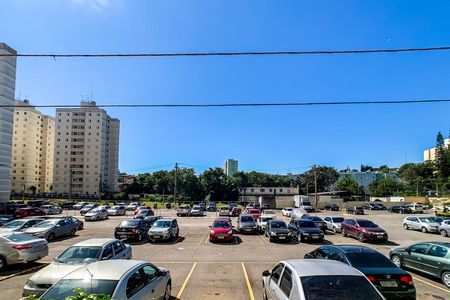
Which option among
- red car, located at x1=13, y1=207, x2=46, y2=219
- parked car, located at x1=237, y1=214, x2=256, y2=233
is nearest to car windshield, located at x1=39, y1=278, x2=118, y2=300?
parked car, located at x1=237, y1=214, x2=256, y2=233

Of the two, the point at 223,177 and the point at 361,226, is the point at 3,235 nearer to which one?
the point at 361,226

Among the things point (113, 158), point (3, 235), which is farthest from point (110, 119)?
point (3, 235)

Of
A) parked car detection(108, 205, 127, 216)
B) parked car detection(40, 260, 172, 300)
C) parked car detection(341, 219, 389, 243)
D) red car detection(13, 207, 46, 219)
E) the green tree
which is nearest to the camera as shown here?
parked car detection(40, 260, 172, 300)

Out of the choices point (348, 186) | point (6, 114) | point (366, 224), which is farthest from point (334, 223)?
point (348, 186)

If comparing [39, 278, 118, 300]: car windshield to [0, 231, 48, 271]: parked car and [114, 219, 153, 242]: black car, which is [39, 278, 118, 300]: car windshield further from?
[114, 219, 153, 242]: black car

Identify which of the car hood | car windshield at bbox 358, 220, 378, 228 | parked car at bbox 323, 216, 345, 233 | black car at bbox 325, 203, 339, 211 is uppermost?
the car hood

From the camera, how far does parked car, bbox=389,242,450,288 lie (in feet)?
39.4

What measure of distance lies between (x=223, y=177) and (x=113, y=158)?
59.8 m

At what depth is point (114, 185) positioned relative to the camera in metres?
151

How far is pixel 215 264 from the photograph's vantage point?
15648 mm

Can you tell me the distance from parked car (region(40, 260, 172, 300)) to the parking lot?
2.70 meters

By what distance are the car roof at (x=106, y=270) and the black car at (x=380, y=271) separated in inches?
226

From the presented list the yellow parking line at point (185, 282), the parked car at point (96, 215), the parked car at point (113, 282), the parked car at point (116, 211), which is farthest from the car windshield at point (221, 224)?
the parked car at point (116, 211)

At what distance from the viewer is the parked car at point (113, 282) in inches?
247
